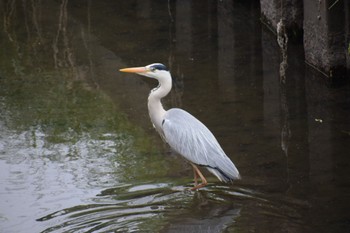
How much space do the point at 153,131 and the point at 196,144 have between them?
4.79 feet

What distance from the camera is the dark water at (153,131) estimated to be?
23.2 ft

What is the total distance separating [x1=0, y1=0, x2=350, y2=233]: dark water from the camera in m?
7.06

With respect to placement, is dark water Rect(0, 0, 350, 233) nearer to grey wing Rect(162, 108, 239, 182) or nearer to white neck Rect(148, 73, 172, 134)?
grey wing Rect(162, 108, 239, 182)

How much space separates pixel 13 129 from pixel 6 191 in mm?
1485

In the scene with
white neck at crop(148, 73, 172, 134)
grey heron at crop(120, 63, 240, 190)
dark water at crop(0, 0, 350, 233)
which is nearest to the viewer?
dark water at crop(0, 0, 350, 233)

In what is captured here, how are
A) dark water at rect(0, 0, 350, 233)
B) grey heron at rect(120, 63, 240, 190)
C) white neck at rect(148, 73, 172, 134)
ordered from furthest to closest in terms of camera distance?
white neck at rect(148, 73, 172, 134), grey heron at rect(120, 63, 240, 190), dark water at rect(0, 0, 350, 233)

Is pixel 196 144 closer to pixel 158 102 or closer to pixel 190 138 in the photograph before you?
pixel 190 138

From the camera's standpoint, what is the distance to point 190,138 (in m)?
7.49

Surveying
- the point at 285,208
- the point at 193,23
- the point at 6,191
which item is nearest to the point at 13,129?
the point at 6,191

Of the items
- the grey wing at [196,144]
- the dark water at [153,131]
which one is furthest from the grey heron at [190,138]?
the dark water at [153,131]

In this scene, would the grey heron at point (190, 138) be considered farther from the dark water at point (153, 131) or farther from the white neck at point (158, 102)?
the dark water at point (153, 131)

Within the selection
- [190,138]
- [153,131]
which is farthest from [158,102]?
[153,131]

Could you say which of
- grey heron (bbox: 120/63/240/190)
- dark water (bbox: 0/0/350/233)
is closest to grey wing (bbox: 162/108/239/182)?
grey heron (bbox: 120/63/240/190)

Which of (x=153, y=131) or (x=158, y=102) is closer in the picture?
(x=158, y=102)
